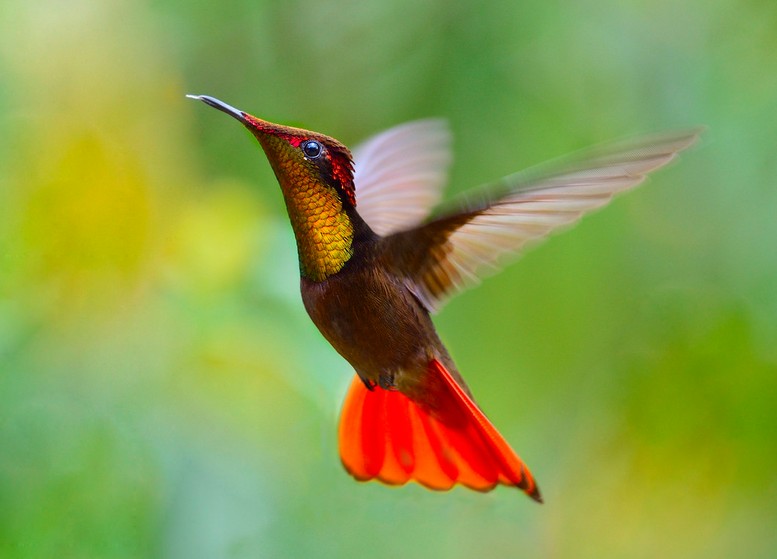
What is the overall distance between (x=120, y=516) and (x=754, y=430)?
1.23 meters

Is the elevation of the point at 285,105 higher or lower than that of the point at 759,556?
higher

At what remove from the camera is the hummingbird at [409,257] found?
1.02 m

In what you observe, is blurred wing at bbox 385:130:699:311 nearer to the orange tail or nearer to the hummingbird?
Result: the hummingbird

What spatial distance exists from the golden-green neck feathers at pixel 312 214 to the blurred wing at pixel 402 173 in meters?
0.31

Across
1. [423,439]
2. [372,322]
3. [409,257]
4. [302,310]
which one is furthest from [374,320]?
[302,310]

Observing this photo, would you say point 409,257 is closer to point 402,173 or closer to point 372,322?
point 372,322

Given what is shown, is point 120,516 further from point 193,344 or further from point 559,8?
point 559,8

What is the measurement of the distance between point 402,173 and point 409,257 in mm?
360

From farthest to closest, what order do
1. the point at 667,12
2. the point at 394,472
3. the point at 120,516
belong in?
1. the point at 667,12
2. the point at 120,516
3. the point at 394,472

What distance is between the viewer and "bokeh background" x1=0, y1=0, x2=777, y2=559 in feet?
5.33

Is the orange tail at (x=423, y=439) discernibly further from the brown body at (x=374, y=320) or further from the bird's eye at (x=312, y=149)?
the bird's eye at (x=312, y=149)

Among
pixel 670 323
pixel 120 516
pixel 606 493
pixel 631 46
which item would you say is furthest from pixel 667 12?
pixel 120 516

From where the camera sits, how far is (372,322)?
1287 millimetres

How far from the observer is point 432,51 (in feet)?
7.86
